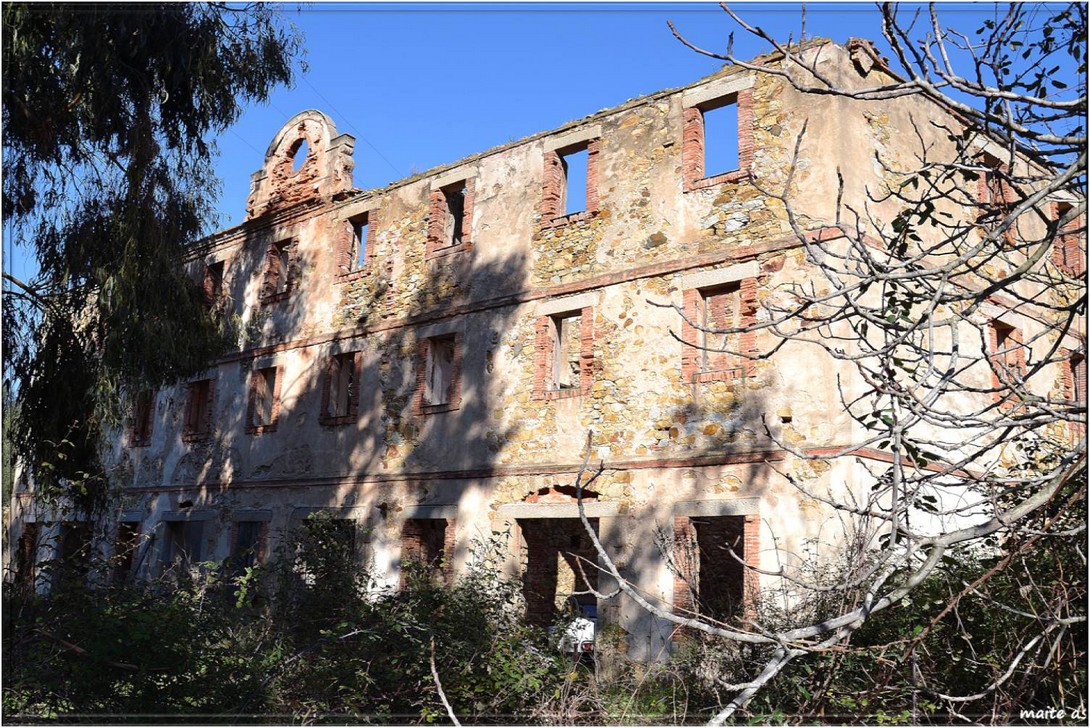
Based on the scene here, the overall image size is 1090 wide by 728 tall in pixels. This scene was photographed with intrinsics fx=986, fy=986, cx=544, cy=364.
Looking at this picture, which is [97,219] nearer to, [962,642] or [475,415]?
[475,415]

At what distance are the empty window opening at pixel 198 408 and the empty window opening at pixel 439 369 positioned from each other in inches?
240

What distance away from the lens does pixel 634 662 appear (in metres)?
12.0

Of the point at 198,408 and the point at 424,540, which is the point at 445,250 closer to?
the point at 424,540

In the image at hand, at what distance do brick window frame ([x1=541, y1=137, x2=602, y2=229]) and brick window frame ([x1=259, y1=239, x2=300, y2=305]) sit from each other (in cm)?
606

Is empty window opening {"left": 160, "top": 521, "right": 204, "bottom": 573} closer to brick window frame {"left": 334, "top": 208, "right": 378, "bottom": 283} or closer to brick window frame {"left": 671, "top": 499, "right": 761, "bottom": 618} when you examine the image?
brick window frame {"left": 334, "top": 208, "right": 378, "bottom": 283}

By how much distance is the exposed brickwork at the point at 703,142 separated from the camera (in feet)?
42.3

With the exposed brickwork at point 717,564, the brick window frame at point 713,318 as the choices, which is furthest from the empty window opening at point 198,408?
the brick window frame at point 713,318

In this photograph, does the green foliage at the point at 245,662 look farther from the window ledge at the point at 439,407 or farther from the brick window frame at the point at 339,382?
the brick window frame at the point at 339,382

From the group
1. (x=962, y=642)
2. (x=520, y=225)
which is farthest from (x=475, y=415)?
(x=962, y=642)

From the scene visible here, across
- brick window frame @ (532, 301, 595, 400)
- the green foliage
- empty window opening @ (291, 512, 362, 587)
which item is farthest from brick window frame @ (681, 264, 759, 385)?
empty window opening @ (291, 512, 362, 587)

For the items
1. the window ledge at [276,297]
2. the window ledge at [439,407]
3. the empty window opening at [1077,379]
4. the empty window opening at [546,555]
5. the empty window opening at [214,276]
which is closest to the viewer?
the empty window opening at [546,555]

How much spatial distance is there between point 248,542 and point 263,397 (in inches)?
108

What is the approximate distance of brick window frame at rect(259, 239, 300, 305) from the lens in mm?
18781

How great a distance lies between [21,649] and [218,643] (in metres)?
1.79
